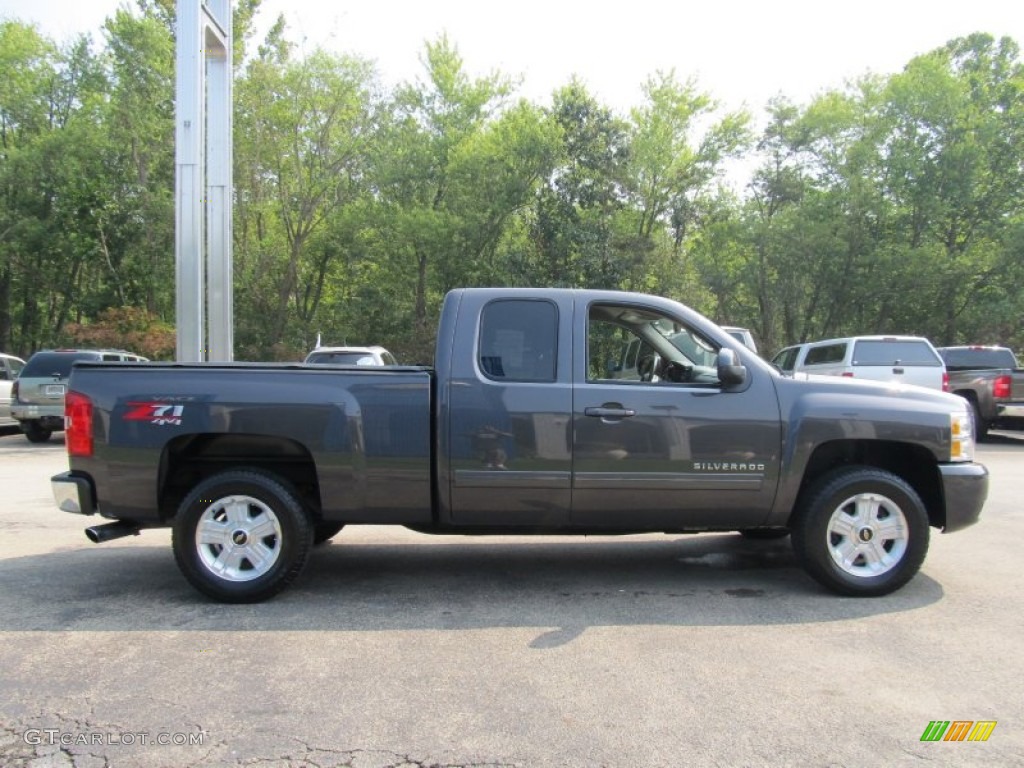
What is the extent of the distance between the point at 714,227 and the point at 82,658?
102 feet

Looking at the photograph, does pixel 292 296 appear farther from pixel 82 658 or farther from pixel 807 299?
pixel 82 658

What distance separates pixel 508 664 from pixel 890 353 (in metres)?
12.1

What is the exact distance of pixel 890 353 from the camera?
527 inches

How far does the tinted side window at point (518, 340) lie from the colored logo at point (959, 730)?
8.69 feet

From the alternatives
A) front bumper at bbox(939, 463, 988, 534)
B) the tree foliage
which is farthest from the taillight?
the tree foliage

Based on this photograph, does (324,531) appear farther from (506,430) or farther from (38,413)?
(38,413)

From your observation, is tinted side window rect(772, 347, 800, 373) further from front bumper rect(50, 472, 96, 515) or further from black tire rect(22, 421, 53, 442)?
black tire rect(22, 421, 53, 442)

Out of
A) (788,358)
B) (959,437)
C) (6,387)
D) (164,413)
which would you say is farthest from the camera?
(788,358)

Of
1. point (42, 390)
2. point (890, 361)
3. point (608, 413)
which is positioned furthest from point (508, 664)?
point (42, 390)

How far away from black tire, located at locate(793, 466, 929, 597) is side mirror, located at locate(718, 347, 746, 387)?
3.08 ft

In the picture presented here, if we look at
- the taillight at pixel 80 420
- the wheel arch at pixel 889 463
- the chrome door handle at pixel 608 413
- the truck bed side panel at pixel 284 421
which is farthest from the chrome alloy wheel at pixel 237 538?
the wheel arch at pixel 889 463

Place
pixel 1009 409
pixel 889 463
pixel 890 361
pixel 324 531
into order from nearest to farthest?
pixel 889 463
pixel 324 531
pixel 890 361
pixel 1009 409

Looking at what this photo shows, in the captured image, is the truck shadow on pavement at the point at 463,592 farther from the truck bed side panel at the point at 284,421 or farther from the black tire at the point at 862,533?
the truck bed side panel at the point at 284,421

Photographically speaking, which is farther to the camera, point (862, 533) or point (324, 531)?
point (324, 531)
